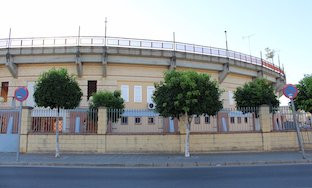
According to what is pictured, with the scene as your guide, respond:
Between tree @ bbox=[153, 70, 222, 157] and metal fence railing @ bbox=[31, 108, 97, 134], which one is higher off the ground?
tree @ bbox=[153, 70, 222, 157]

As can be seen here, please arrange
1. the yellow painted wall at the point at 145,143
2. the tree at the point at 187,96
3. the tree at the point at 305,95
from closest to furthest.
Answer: the tree at the point at 187,96 → the yellow painted wall at the point at 145,143 → the tree at the point at 305,95

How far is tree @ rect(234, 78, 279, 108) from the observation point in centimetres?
1803

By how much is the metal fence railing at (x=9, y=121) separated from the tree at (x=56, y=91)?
320 cm

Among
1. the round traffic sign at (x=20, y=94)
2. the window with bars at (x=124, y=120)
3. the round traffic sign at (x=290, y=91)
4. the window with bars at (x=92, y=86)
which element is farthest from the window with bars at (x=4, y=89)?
the round traffic sign at (x=290, y=91)

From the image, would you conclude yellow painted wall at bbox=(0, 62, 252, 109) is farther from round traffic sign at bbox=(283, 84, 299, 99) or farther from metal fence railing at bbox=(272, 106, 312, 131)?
round traffic sign at bbox=(283, 84, 299, 99)

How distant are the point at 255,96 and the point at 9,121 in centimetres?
1611

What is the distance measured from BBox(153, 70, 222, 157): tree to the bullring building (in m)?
9.29

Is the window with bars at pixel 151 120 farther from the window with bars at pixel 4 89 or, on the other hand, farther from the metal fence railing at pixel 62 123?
the window with bars at pixel 4 89

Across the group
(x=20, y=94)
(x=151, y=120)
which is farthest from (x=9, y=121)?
(x=151, y=120)

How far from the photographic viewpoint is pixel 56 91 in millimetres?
12398

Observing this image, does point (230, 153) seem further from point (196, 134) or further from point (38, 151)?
point (38, 151)

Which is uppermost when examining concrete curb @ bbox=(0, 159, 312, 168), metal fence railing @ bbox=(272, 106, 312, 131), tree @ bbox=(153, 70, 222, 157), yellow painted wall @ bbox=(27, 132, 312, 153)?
tree @ bbox=(153, 70, 222, 157)

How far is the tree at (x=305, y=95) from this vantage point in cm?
1440

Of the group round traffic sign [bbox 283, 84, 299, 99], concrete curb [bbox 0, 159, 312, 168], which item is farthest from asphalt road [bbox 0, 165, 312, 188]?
round traffic sign [bbox 283, 84, 299, 99]
